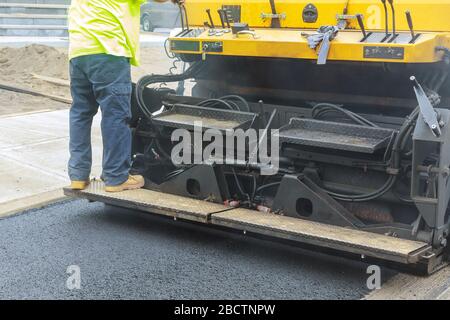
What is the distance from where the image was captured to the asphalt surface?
3.57m

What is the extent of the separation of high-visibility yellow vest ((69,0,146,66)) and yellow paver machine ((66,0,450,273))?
18.1 inches

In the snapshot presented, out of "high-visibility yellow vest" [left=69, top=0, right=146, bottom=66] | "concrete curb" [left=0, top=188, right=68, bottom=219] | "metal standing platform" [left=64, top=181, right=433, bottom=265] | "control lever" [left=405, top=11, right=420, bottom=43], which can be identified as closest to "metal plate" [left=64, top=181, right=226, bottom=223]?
"metal standing platform" [left=64, top=181, right=433, bottom=265]

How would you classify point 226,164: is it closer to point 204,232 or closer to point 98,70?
point 204,232

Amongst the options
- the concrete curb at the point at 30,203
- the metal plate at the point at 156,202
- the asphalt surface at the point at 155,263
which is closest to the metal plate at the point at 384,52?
the asphalt surface at the point at 155,263

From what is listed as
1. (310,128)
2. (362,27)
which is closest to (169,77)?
(310,128)

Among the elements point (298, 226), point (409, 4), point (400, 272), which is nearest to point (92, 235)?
point (298, 226)

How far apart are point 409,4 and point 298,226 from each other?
1.47m

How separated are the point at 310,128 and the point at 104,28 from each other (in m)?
1.52

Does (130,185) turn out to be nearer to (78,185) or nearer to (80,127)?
(78,185)

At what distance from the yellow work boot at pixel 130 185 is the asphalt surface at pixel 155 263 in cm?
26

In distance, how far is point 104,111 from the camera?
14.9 ft

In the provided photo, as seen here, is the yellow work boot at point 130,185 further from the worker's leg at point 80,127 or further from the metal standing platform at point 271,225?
the worker's leg at point 80,127

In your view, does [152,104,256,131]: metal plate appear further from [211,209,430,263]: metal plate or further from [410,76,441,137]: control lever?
[410,76,441,137]: control lever

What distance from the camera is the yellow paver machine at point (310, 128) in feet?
12.1
